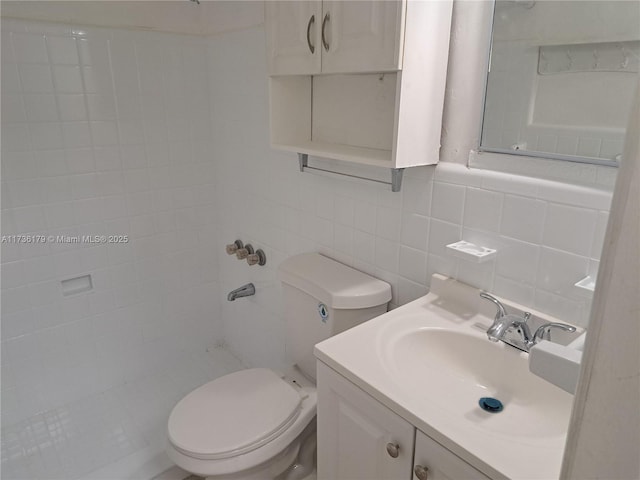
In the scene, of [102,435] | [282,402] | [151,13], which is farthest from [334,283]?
[151,13]

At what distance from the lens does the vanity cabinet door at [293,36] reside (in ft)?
3.97

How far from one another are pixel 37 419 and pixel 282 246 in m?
1.33

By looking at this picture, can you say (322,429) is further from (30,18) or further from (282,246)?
(30,18)

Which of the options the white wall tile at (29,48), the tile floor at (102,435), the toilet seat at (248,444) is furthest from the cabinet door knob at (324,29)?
the tile floor at (102,435)

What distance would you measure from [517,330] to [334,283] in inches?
21.3

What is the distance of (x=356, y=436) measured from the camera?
1.03 meters

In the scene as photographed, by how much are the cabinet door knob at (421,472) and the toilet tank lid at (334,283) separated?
1.71 feet

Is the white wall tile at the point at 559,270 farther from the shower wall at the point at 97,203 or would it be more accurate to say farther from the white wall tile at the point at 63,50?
the white wall tile at the point at 63,50

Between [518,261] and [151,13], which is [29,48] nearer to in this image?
[151,13]

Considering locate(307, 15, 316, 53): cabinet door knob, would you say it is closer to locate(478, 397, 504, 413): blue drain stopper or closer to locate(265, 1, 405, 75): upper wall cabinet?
locate(265, 1, 405, 75): upper wall cabinet

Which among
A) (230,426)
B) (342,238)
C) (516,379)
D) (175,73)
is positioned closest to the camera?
(516,379)

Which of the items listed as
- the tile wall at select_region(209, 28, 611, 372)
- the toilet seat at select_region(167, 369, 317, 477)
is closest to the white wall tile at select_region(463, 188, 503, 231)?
the tile wall at select_region(209, 28, 611, 372)

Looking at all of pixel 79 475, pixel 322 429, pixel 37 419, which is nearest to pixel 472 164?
pixel 322 429

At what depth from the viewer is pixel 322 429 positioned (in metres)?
1.13
